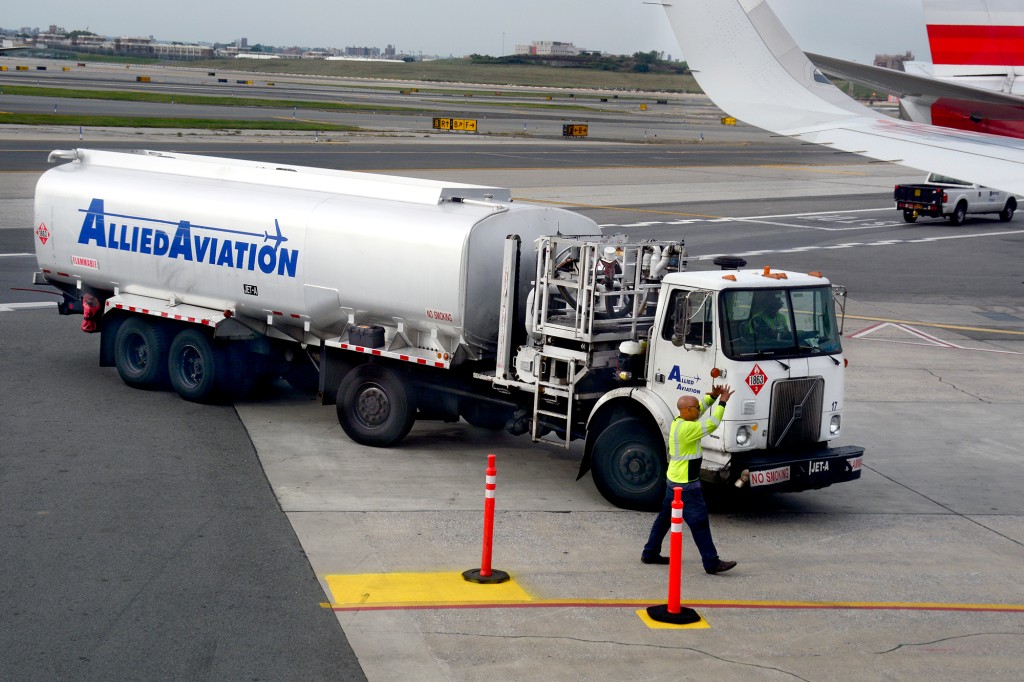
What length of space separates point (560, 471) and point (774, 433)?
3.34 m

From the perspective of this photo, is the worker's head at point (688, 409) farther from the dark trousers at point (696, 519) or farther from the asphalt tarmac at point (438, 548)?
the asphalt tarmac at point (438, 548)

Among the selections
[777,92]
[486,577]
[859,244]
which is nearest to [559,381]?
[486,577]

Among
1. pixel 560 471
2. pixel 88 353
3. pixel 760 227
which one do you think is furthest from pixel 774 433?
pixel 760 227

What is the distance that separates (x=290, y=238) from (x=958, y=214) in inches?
1453

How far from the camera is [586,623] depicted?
10.3 m

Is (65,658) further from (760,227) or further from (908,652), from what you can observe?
(760,227)

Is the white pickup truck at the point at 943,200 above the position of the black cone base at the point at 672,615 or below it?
above

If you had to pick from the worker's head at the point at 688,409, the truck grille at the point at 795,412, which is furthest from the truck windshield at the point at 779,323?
the worker's head at the point at 688,409

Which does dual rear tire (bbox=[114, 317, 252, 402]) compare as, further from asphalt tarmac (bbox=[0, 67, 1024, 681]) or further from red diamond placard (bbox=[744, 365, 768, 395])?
red diamond placard (bbox=[744, 365, 768, 395])

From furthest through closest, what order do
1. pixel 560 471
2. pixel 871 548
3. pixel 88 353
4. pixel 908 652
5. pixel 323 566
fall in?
pixel 88 353 → pixel 560 471 → pixel 871 548 → pixel 323 566 → pixel 908 652

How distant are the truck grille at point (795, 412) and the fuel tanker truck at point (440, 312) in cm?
2

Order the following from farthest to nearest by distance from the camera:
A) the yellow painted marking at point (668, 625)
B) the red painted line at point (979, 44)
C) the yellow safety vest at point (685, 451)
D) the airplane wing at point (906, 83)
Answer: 1. the red painted line at point (979, 44)
2. the airplane wing at point (906, 83)
3. the yellow safety vest at point (685, 451)
4. the yellow painted marking at point (668, 625)

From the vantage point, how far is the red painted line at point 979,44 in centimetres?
1912

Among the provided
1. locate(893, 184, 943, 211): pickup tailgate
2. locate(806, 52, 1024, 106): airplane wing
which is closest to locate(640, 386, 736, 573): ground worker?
locate(806, 52, 1024, 106): airplane wing
